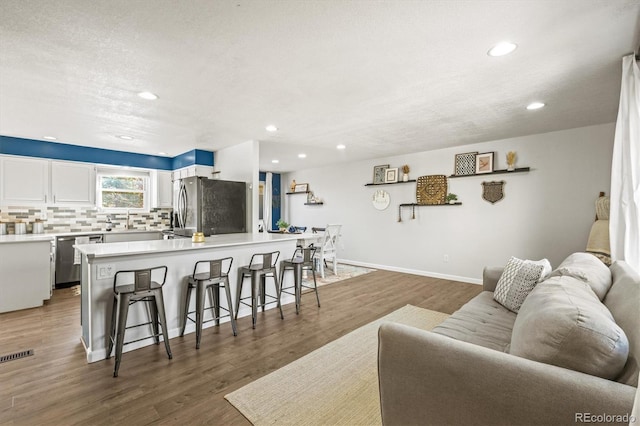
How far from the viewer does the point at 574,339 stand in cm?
105

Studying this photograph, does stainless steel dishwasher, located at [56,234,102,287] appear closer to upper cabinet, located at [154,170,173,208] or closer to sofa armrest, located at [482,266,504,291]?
upper cabinet, located at [154,170,173,208]

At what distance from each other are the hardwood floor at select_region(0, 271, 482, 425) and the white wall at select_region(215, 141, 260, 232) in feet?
6.14

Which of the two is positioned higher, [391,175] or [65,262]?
[391,175]

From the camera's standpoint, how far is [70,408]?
1.89 m

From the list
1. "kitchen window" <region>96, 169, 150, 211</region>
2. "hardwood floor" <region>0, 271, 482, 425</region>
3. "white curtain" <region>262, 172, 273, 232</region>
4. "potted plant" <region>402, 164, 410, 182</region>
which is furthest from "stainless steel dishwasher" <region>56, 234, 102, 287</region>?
"potted plant" <region>402, 164, 410, 182</region>

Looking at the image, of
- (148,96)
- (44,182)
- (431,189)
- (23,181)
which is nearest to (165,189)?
(44,182)

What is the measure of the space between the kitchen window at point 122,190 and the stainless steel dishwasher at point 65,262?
992 millimetres

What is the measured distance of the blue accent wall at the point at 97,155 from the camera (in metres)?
4.64

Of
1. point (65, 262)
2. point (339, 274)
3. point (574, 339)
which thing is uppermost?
point (574, 339)

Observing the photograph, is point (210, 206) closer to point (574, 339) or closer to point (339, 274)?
point (339, 274)

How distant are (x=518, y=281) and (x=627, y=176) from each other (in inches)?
40.7

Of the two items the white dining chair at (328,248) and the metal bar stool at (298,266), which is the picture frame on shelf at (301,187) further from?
the metal bar stool at (298,266)

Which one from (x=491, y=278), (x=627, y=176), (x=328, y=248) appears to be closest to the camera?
(x=627, y=176)

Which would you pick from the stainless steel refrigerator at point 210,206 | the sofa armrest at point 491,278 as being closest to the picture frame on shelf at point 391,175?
the stainless steel refrigerator at point 210,206
